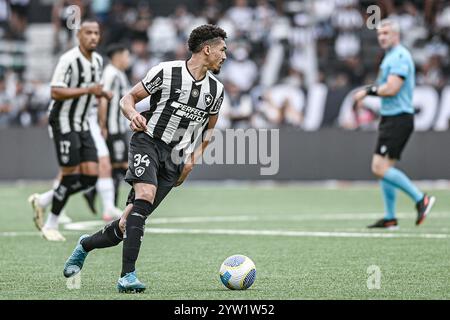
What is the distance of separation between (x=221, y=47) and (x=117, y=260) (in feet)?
8.76

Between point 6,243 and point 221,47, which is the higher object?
point 221,47

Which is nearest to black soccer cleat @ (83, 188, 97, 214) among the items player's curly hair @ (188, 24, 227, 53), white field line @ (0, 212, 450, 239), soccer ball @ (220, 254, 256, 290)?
white field line @ (0, 212, 450, 239)

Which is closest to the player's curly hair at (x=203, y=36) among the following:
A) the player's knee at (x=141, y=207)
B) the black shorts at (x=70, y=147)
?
the player's knee at (x=141, y=207)

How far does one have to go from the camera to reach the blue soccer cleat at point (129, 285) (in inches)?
290

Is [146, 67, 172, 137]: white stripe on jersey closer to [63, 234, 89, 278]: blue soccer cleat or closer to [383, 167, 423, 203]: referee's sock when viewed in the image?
[63, 234, 89, 278]: blue soccer cleat

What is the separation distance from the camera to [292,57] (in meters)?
24.6

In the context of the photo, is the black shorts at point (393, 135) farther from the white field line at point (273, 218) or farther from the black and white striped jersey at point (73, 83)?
the black and white striped jersey at point (73, 83)

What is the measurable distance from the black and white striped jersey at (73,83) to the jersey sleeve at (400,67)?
3635mm

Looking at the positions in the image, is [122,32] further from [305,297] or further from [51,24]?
[305,297]

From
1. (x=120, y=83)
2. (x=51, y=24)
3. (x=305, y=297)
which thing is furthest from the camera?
(x=51, y=24)

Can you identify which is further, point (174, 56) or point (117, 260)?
point (174, 56)

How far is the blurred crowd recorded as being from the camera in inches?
911

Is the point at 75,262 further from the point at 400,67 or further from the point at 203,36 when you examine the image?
the point at 400,67
